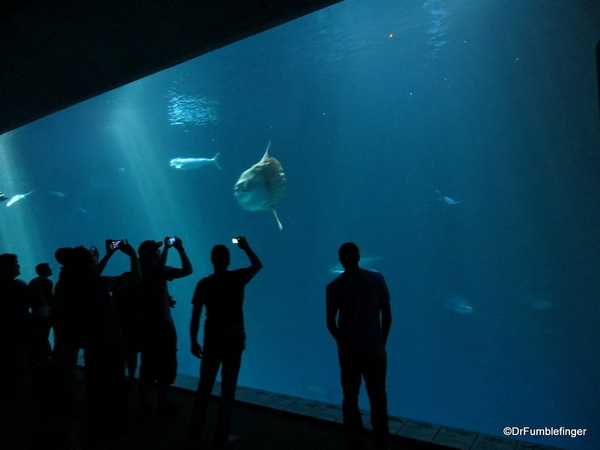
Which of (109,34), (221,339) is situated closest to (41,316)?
(221,339)

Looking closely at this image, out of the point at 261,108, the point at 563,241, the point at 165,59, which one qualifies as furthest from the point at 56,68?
the point at 563,241

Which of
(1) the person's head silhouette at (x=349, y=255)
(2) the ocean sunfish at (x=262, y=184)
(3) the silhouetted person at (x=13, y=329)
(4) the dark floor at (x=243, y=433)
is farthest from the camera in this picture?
(2) the ocean sunfish at (x=262, y=184)

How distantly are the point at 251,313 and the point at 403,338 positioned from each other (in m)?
19.9

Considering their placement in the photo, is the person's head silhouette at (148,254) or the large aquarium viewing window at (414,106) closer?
the person's head silhouette at (148,254)

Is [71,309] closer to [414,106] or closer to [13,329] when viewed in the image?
[13,329]

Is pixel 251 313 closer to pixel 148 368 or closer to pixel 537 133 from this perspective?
pixel 537 133

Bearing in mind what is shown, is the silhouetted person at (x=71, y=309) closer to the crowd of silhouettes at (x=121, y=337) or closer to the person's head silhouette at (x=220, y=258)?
the crowd of silhouettes at (x=121, y=337)

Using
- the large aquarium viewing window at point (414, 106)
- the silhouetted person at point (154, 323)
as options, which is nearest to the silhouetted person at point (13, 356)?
the silhouetted person at point (154, 323)

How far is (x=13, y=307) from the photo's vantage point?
3146mm

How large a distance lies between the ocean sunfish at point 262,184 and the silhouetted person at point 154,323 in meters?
7.85

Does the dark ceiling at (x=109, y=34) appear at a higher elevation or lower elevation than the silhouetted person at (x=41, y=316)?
higher

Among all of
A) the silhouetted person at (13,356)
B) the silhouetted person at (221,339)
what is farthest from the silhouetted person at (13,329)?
the silhouetted person at (221,339)

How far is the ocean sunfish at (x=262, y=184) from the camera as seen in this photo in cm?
1191

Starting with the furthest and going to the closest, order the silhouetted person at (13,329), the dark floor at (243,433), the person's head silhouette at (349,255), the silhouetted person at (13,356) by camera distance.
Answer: the dark floor at (243,433), the person's head silhouette at (349,255), the silhouetted person at (13,329), the silhouetted person at (13,356)
